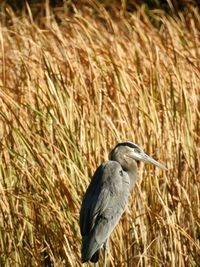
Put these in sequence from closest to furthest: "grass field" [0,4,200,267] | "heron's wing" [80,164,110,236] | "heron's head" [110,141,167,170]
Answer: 1. "heron's wing" [80,164,110,236]
2. "heron's head" [110,141,167,170]
3. "grass field" [0,4,200,267]

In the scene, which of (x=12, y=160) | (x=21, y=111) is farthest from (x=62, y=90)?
(x=12, y=160)

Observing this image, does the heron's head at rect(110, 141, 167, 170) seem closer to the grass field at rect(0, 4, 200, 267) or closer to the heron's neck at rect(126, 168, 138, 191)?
the heron's neck at rect(126, 168, 138, 191)

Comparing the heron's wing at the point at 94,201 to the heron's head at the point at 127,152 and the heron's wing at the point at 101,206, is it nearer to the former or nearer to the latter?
the heron's wing at the point at 101,206

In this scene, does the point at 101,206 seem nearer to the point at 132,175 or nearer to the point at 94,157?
the point at 132,175

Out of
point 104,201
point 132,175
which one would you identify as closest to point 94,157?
point 132,175

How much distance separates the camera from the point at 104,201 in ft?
12.3

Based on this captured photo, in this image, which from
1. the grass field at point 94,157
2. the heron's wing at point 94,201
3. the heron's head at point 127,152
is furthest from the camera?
the grass field at point 94,157

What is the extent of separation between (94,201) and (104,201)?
77 millimetres

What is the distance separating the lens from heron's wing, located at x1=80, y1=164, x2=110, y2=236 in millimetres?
3660

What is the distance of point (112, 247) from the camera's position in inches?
163

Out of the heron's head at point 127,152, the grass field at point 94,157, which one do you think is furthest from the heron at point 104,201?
the grass field at point 94,157

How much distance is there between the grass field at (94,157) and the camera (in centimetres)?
411

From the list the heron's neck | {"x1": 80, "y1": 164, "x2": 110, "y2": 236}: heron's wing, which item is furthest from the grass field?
{"x1": 80, "y1": 164, "x2": 110, "y2": 236}: heron's wing

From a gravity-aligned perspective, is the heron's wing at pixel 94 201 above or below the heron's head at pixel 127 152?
below
